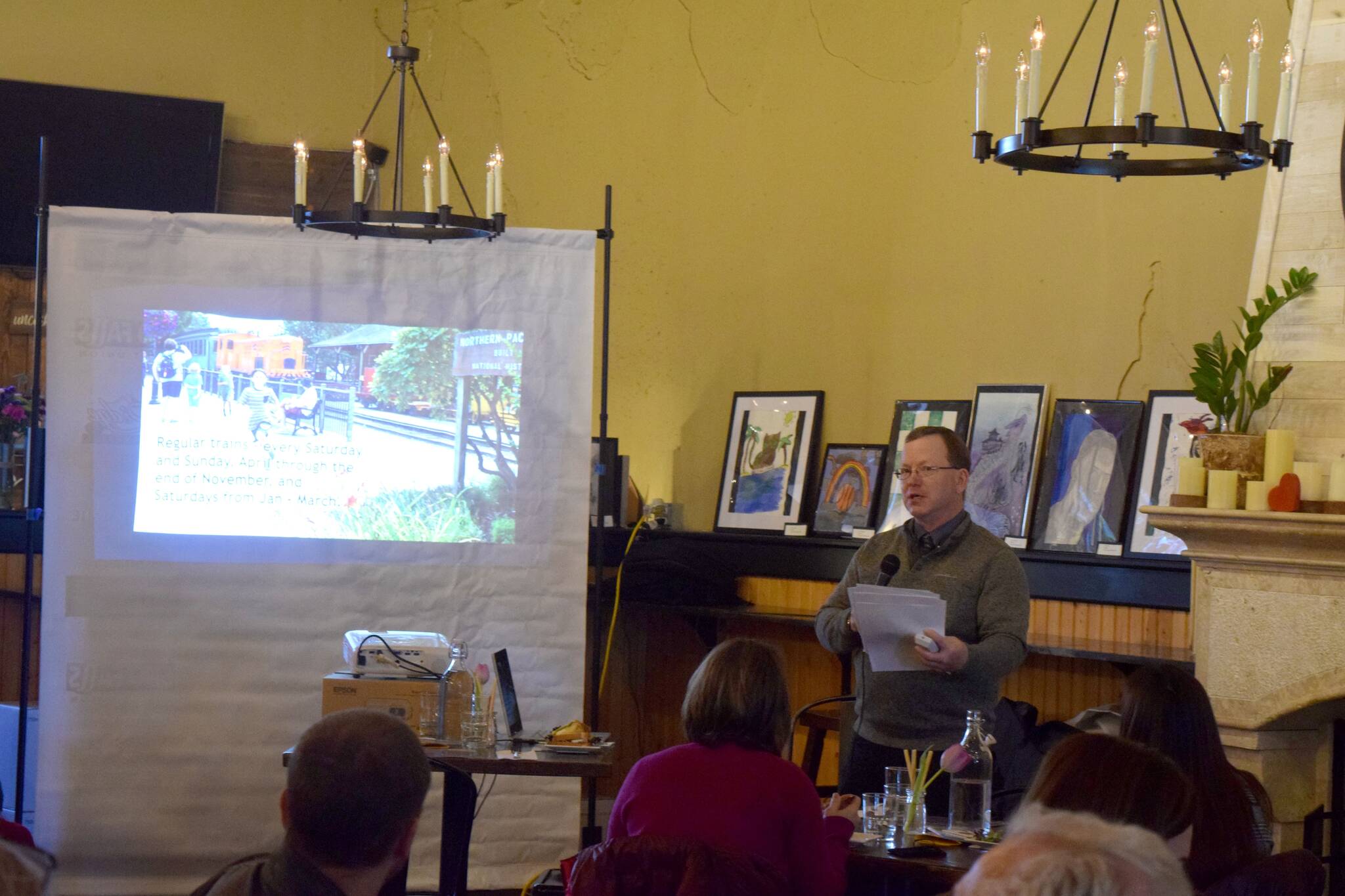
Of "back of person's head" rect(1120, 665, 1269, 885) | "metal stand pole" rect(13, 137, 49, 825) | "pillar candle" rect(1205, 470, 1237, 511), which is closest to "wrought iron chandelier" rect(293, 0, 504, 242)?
"metal stand pole" rect(13, 137, 49, 825)

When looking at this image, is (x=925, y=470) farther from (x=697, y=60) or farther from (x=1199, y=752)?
(x=697, y=60)

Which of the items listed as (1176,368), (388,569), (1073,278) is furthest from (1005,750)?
(388,569)

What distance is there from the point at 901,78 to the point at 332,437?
2.74 metres

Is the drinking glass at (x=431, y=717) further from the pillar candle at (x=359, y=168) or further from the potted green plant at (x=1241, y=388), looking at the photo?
the potted green plant at (x=1241, y=388)

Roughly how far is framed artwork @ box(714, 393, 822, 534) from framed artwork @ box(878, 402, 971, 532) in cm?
39

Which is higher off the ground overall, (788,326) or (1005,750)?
Answer: (788,326)

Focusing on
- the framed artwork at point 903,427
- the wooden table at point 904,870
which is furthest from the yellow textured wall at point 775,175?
the wooden table at point 904,870

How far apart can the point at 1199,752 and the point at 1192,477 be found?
2.00 m

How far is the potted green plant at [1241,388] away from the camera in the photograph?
407cm

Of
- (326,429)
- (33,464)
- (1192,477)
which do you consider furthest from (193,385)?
(1192,477)

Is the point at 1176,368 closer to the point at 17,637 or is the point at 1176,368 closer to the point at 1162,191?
the point at 1162,191

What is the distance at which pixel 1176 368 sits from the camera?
4.91 m

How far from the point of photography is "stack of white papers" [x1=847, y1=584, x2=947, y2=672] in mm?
3256

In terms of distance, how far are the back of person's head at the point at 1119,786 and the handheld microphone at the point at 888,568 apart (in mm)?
1600
